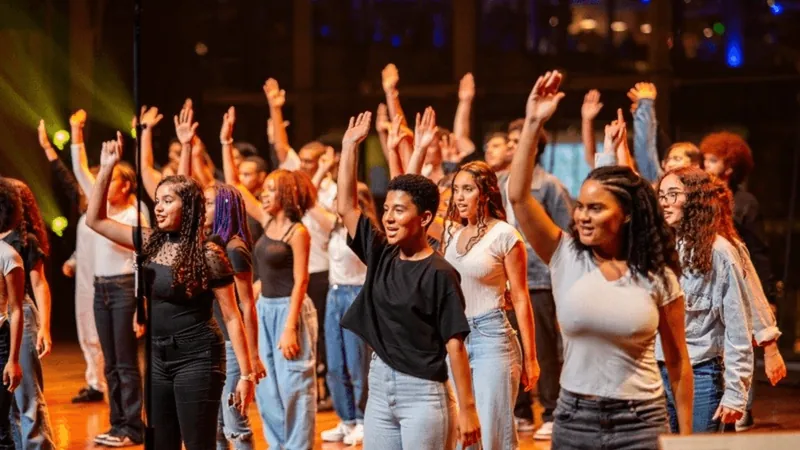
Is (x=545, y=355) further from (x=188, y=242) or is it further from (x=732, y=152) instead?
(x=188, y=242)

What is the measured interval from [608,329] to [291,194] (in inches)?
123

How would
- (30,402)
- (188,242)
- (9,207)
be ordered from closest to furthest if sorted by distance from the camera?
(188,242), (9,207), (30,402)

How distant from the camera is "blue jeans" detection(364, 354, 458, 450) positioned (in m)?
4.33

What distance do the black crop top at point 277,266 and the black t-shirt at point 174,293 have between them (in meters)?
1.44

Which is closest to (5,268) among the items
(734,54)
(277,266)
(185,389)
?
(185,389)

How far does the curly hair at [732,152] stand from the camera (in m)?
7.12

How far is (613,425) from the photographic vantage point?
145 inches

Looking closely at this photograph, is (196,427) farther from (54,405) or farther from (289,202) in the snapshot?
(54,405)

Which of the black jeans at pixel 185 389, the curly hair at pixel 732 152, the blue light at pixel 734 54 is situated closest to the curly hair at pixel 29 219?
the black jeans at pixel 185 389

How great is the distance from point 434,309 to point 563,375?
2.41 ft

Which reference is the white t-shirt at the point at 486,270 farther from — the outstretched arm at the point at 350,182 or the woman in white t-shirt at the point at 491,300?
the outstretched arm at the point at 350,182

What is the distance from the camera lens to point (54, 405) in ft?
29.2

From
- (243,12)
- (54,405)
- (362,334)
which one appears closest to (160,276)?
(362,334)

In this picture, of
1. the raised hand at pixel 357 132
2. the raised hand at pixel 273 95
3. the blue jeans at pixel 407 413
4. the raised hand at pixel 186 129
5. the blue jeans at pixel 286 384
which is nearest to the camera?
the blue jeans at pixel 407 413
